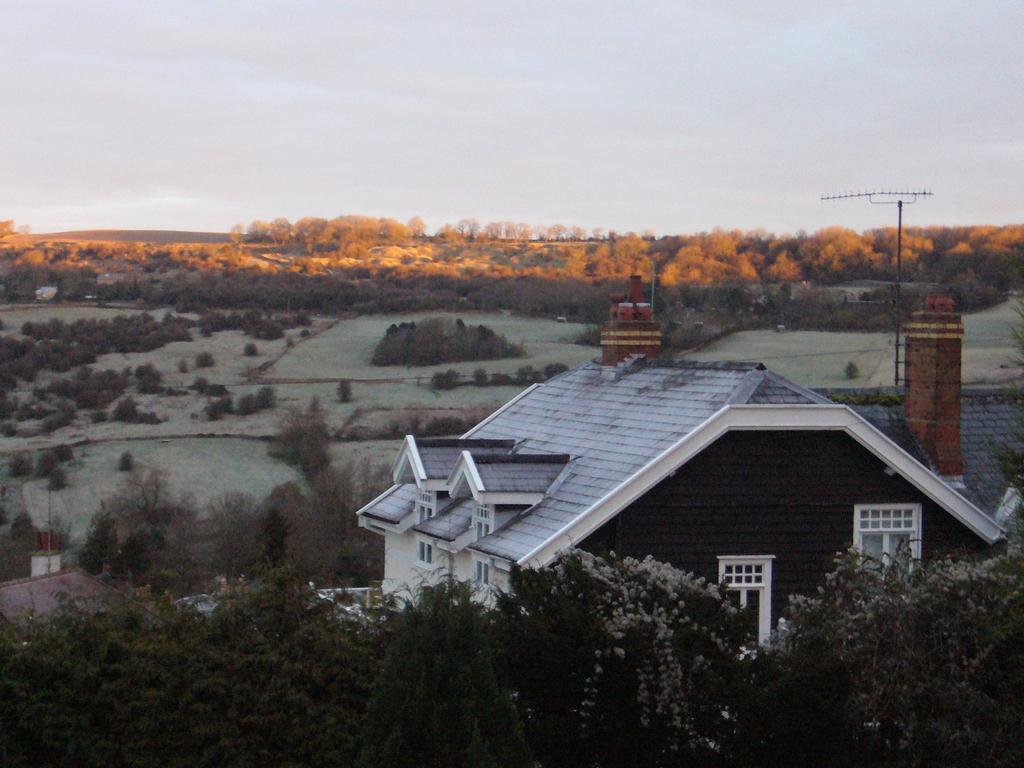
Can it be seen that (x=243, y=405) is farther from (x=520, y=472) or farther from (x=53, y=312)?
(x=520, y=472)

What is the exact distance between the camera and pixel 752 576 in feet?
59.9

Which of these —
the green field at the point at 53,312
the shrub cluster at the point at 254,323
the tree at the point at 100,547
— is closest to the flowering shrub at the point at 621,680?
the tree at the point at 100,547

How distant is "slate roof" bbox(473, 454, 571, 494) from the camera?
18.3 m

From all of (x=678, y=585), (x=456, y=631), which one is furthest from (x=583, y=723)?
(x=456, y=631)

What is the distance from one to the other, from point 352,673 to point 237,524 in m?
26.7

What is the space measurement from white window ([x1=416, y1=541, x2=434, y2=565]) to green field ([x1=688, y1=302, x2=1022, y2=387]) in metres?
20.8

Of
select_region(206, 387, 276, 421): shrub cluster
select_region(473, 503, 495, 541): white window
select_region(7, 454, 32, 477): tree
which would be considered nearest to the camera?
select_region(473, 503, 495, 541): white window

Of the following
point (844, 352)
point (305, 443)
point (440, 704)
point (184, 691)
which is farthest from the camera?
point (305, 443)

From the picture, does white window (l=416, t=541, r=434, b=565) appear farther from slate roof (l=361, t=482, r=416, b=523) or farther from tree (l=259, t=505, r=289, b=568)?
tree (l=259, t=505, r=289, b=568)

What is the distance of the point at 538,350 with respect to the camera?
6438 cm

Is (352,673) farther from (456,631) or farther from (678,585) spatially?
(678,585)

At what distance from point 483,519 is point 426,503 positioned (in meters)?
2.24

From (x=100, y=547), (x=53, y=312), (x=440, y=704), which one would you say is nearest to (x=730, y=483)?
(x=440, y=704)

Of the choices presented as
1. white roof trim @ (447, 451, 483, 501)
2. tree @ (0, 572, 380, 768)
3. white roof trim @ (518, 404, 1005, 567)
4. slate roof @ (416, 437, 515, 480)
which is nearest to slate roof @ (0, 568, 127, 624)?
tree @ (0, 572, 380, 768)
